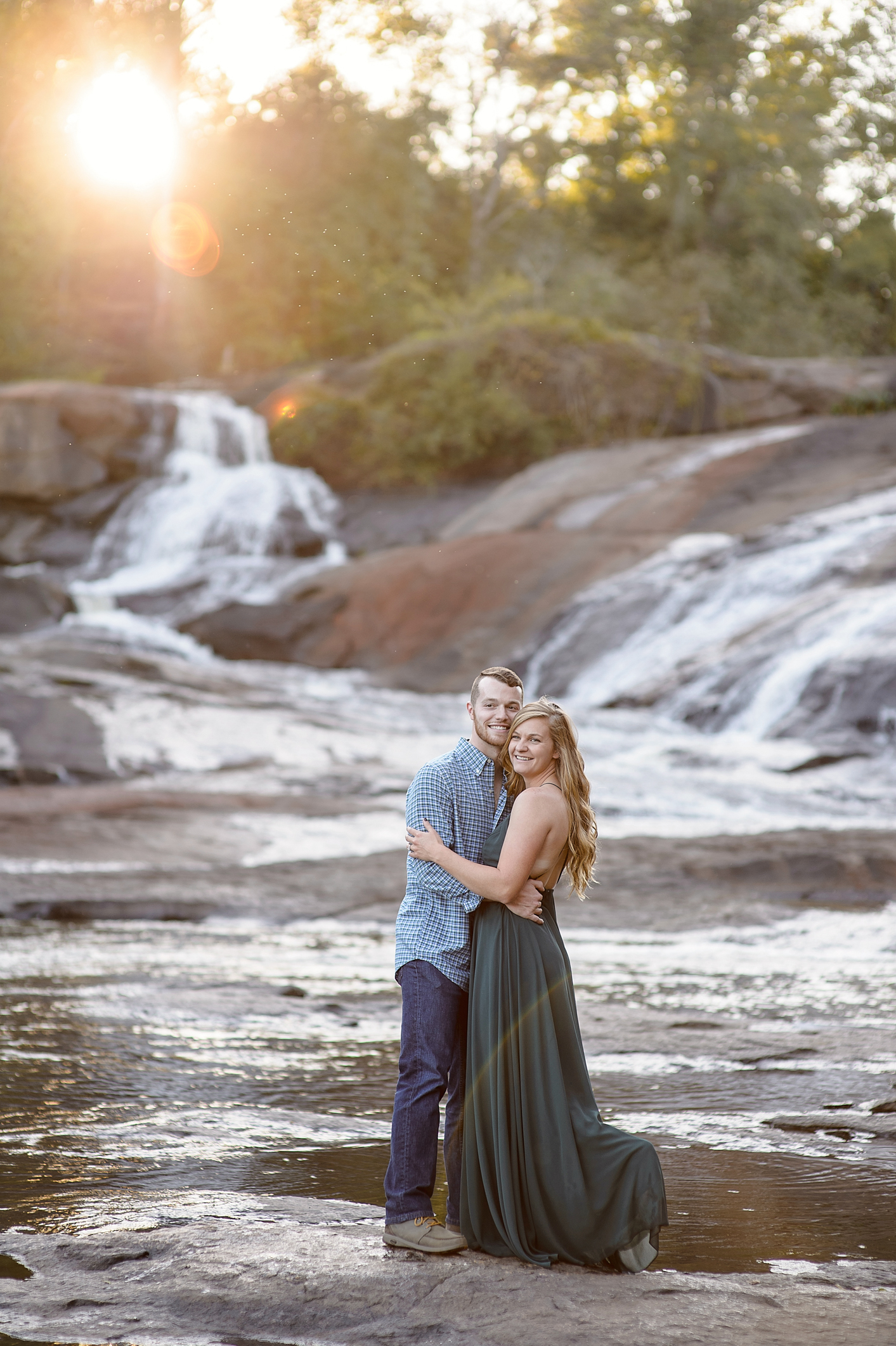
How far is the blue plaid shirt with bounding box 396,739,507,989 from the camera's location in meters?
3.64

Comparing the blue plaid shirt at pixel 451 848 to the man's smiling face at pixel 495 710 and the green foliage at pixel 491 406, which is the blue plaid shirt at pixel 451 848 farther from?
the green foliage at pixel 491 406

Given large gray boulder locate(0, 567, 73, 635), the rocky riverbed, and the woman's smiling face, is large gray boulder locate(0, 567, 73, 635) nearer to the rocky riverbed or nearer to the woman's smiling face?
the rocky riverbed

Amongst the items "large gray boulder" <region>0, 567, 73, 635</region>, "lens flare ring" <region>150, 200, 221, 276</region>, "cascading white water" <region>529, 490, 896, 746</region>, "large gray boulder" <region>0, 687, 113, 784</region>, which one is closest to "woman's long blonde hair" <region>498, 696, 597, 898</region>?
"large gray boulder" <region>0, 687, 113, 784</region>

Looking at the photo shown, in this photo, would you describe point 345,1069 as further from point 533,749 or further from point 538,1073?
point 533,749

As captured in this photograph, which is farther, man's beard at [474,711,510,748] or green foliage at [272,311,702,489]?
green foliage at [272,311,702,489]

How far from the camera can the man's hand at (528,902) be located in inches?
139

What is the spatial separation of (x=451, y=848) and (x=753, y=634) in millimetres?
14166

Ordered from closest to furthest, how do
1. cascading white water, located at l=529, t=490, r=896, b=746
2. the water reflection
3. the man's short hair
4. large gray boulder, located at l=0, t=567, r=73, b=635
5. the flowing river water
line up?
the man's short hair, the water reflection, the flowing river water, cascading white water, located at l=529, t=490, r=896, b=746, large gray boulder, located at l=0, t=567, r=73, b=635

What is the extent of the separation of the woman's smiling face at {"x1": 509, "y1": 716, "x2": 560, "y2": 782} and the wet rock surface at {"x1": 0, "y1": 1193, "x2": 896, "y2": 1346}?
4.02 feet

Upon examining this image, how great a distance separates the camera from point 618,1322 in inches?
119

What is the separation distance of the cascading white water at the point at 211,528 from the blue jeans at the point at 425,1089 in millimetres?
21146

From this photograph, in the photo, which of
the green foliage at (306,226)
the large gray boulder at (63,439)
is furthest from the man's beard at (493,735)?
the green foliage at (306,226)

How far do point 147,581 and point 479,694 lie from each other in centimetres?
2375

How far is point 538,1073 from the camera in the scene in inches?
136
